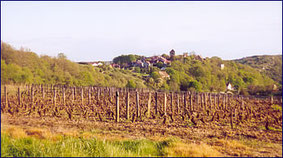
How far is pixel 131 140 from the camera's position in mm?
8477

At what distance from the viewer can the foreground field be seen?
6.29 meters

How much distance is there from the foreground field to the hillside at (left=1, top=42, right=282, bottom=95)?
26.1 ft

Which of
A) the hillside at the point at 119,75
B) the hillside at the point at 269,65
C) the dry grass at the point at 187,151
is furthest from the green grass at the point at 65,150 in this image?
the hillside at the point at 269,65

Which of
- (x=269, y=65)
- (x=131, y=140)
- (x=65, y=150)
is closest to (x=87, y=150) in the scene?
(x=65, y=150)

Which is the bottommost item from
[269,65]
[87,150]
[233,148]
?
[233,148]

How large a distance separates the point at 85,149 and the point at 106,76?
44.1m

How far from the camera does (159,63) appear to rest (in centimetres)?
5812

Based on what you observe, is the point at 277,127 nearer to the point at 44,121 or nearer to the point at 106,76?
the point at 44,121

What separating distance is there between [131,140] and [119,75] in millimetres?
44361

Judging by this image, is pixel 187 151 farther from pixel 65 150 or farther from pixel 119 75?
pixel 119 75

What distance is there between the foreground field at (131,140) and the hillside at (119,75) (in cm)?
795

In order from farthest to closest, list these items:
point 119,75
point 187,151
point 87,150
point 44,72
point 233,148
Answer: point 119,75 < point 44,72 < point 233,148 < point 187,151 < point 87,150

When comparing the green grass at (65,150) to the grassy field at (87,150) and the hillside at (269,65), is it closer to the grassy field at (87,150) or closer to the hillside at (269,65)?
the grassy field at (87,150)

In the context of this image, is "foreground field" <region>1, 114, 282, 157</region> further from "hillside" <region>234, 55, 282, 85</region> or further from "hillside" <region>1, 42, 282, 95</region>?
"hillside" <region>234, 55, 282, 85</region>
